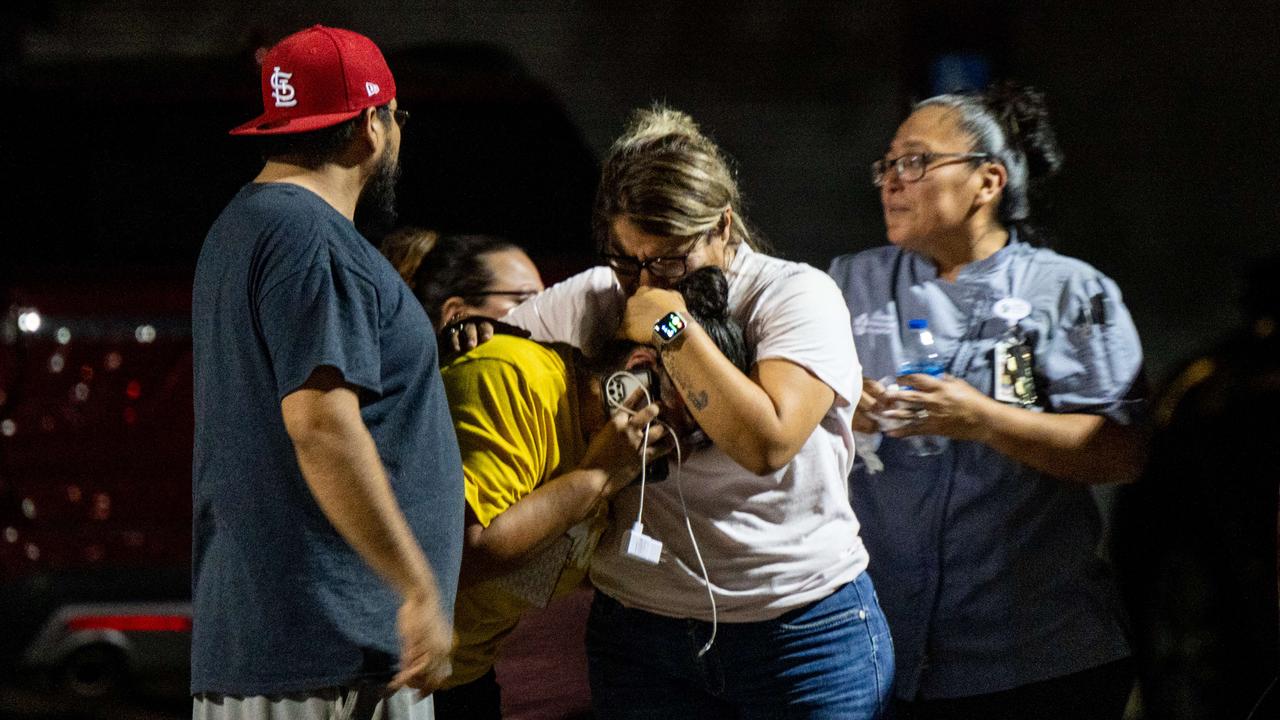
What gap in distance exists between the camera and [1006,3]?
6410 mm

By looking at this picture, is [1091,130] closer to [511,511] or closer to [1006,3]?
[1006,3]

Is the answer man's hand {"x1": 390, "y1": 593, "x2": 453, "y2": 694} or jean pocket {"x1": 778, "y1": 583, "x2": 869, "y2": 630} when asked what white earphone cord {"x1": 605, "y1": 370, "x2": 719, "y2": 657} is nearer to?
jean pocket {"x1": 778, "y1": 583, "x2": 869, "y2": 630}

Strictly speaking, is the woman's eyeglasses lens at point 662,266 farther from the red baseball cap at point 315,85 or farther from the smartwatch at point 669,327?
the red baseball cap at point 315,85

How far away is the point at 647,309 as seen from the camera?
2.19 metres

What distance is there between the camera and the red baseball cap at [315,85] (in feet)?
6.39

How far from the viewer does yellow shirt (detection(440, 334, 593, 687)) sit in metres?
2.09

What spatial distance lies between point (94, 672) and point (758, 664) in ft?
6.30

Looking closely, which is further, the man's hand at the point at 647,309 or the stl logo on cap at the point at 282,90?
the man's hand at the point at 647,309

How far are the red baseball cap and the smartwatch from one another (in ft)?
1.80

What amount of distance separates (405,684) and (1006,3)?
17.8 ft

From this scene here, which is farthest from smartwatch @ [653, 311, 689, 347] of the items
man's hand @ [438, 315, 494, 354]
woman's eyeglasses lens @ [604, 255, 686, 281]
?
man's hand @ [438, 315, 494, 354]

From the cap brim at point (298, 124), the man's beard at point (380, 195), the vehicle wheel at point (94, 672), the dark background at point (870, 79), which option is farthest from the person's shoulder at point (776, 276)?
the dark background at point (870, 79)

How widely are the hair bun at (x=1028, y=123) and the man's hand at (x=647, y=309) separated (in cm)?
87

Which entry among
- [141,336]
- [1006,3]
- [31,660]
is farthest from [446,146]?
Answer: [1006,3]
